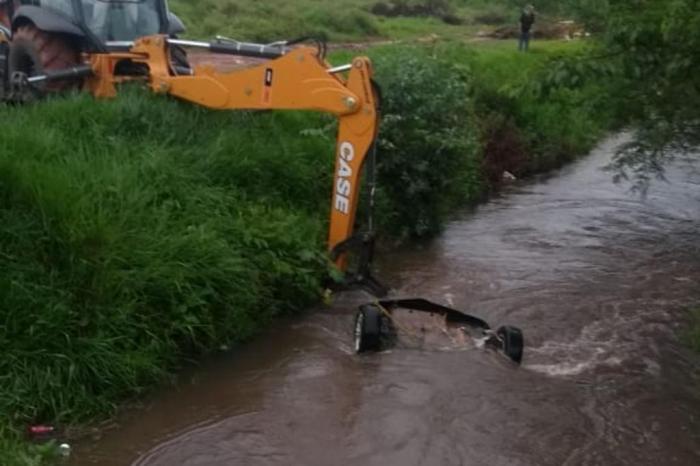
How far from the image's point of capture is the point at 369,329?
9.07 meters

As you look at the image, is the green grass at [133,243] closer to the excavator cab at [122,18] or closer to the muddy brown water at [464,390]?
the muddy brown water at [464,390]

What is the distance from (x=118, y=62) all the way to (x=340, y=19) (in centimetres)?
2116

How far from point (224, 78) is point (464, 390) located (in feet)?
13.8

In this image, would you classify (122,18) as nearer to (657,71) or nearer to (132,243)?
(132,243)

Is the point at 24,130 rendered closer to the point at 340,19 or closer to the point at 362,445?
the point at 362,445

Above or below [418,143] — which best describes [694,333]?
below

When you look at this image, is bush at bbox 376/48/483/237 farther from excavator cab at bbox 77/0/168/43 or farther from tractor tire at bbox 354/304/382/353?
tractor tire at bbox 354/304/382/353

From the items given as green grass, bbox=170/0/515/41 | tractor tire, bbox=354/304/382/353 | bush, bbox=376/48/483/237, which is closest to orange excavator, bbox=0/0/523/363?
tractor tire, bbox=354/304/382/353

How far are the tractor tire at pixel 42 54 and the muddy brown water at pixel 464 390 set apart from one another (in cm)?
420

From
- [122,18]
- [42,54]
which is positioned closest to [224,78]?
[42,54]

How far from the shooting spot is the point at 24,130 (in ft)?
32.2

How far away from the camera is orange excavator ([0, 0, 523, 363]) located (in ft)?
31.9

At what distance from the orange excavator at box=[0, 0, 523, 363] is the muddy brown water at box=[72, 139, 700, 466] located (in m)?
0.39

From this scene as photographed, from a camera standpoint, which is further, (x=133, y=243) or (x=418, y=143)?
(x=418, y=143)
